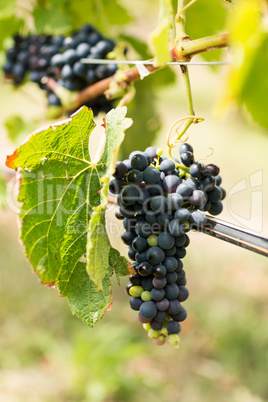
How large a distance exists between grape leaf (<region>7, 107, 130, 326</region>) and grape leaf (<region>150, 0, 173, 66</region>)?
101 millimetres

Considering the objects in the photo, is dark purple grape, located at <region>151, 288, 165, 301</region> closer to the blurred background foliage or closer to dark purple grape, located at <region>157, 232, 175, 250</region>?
dark purple grape, located at <region>157, 232, 175, 250</region>

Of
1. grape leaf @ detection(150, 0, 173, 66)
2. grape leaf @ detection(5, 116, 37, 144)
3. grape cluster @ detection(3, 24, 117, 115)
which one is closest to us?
grape leaf @ detection(150, 0, 173, 66)

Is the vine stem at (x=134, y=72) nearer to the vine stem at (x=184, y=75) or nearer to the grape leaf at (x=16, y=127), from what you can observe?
the vine stem at (x=184, y=75)

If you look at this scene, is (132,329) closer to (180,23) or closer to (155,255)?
(155,255)

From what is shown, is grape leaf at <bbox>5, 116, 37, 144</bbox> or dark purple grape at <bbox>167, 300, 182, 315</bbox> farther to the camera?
grape leaf at <bbox>5, 116, 37, 144</bbox>

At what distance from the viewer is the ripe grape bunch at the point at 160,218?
0.64 meters

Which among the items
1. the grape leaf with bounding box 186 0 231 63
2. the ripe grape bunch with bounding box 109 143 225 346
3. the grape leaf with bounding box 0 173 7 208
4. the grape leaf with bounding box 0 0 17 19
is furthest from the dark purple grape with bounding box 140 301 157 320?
the grape leaf with bounding box 0 0 17 19

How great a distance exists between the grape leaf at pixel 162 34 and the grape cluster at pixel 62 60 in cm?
57

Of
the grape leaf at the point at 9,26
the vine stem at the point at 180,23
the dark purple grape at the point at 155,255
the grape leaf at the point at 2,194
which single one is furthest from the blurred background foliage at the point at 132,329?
the dark purple grape at the point at 155,255

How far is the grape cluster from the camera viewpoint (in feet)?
3.77

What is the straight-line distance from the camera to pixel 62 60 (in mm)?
1193

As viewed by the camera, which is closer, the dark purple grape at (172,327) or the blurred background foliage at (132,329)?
the dark purple grape at (172,327)

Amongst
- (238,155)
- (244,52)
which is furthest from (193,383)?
(238,155)

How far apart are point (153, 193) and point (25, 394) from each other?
5.63 ft
